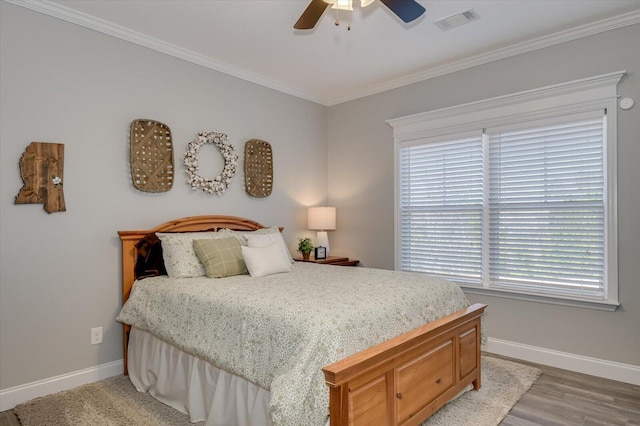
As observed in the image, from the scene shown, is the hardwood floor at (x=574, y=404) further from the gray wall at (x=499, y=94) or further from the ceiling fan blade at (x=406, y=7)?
the ceiling fan blade at (x=406, y=7)

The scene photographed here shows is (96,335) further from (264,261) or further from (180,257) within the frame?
(264,261)

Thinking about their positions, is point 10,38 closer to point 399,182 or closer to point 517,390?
point 399,182

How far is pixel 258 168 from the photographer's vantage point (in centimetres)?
420

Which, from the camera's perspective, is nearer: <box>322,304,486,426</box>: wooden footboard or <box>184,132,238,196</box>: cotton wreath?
<box>322,304,486,426</box>: wooden footboard

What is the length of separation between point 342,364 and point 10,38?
3039 millimetres

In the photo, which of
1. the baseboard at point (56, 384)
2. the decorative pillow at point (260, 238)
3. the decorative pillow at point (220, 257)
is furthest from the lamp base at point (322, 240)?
the baseboard at point (56, 384)

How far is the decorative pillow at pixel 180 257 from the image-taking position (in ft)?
9.81

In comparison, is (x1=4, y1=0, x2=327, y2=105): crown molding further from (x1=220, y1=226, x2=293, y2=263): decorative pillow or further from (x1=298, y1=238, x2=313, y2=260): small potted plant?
(x1=298, y1=238, x2=313, y2=260): small potted plant

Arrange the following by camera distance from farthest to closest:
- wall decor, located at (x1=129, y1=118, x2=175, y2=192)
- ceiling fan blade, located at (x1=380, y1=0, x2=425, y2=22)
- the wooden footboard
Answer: wall decor, located at (x1=129, y1=118, x2=175, y2=192), ceiling fan blade, located at (x1=380, y1=0, x2=425, y2=22), the wooden footboard

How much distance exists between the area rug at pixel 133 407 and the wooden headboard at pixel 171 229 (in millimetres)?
398

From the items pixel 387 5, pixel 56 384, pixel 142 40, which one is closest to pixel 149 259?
pixel 56 384

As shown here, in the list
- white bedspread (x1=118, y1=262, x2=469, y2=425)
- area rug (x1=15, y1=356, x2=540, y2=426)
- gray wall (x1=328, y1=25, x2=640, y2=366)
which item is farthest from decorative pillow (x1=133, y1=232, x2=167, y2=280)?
gray wall (x1=328, y1=25, x2=640, y2=366)

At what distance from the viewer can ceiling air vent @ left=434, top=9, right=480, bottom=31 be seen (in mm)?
2950

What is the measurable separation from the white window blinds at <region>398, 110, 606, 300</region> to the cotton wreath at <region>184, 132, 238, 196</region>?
6.11 ft
